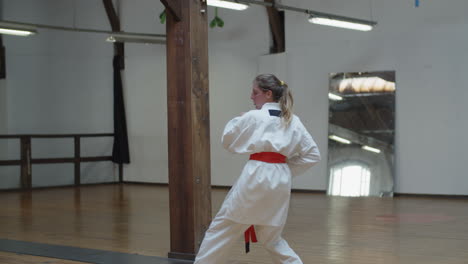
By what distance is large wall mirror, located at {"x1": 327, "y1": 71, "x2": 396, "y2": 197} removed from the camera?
31.5ft

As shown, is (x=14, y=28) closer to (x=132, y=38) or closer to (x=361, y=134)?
(x=132, y=38)

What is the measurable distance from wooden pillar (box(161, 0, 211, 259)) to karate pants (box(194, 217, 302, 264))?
104cm

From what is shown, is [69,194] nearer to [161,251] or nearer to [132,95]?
[132,95]

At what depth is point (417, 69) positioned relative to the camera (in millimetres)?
9422

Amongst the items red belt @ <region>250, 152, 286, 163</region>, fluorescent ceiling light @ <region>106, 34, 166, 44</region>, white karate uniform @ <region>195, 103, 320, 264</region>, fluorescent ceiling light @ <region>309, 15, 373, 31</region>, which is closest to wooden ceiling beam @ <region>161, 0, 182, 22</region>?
white karate uniform @ <region>195, 103, 320, 264</region>

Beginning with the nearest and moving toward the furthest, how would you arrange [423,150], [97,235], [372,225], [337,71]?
[97,235] → [372,225] → [423,150] → [337,71]

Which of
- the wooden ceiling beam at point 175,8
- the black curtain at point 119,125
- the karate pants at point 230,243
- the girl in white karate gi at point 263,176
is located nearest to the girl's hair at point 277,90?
the girl in white karate gi at point 263,176

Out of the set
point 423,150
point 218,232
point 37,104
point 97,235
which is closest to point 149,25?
point 37,104

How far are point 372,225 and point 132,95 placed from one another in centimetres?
699

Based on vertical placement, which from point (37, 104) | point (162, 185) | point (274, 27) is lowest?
point (162, 185)

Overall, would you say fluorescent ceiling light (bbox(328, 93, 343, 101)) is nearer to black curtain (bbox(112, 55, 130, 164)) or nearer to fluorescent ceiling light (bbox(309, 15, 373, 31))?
fluorescent ceiling light (bbox(309, 15, 373, 31))

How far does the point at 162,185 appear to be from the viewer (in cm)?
1195

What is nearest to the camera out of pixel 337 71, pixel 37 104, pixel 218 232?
pixel 218 232

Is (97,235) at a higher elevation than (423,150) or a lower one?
lower
